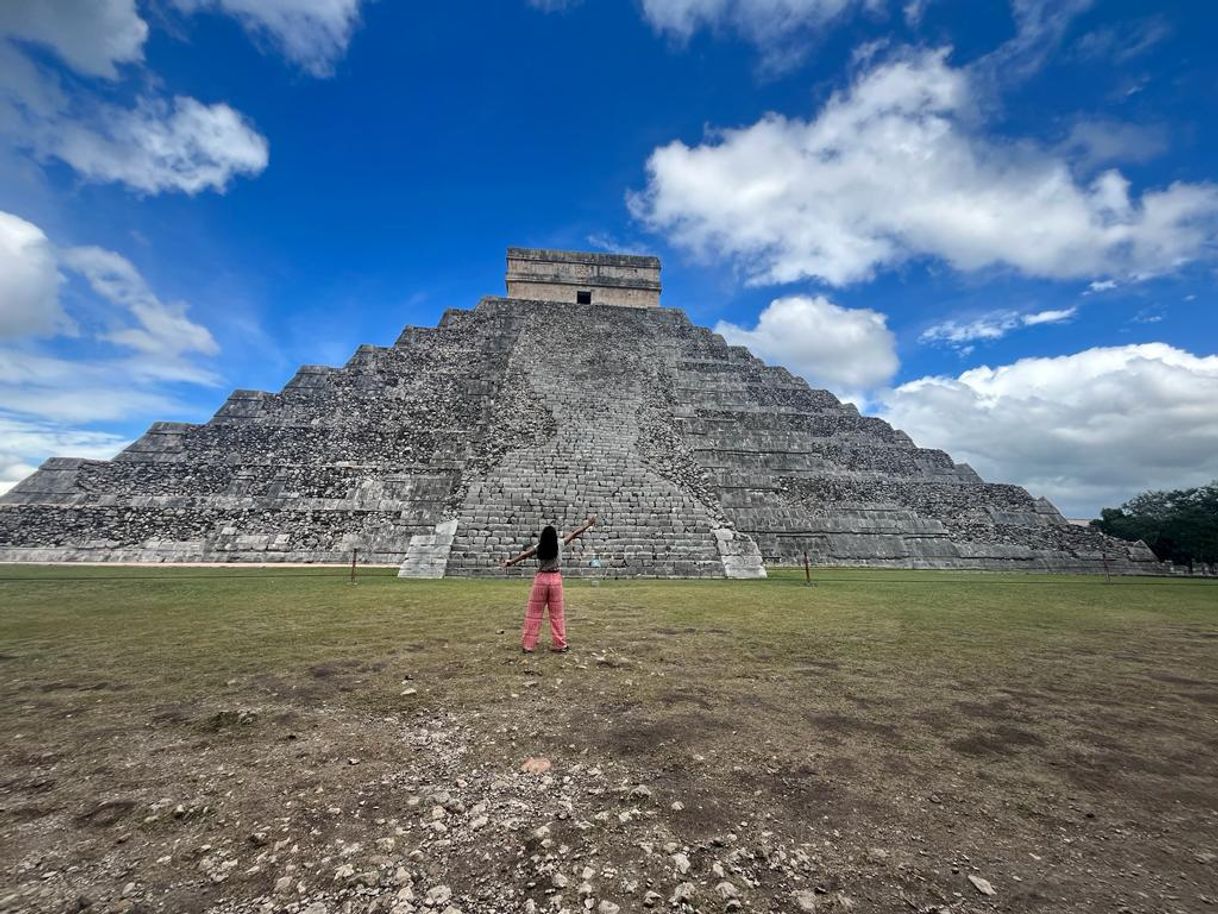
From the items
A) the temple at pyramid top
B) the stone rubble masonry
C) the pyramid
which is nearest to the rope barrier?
the stone rubble masonry

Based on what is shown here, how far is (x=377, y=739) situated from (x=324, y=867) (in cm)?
125

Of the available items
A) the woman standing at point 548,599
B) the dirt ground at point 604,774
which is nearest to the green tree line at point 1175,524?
the dirt ground at point 604,774

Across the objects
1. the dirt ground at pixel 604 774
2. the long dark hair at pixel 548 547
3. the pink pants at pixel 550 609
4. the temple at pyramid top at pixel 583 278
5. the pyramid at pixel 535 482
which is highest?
the temple at pyramid top at pixel 583 278

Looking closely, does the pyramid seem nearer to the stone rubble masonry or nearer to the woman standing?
the stone rubble masonry

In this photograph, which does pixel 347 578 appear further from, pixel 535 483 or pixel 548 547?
pixel 548 547

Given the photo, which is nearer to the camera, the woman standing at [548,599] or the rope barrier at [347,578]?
the woman standing at [548,599]

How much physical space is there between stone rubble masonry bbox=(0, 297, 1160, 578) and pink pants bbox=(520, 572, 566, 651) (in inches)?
302

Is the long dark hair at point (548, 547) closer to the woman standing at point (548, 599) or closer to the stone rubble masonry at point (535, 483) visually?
the woman standing at point (548, 599)

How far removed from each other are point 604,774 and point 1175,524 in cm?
3210

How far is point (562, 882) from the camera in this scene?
80.9 inches

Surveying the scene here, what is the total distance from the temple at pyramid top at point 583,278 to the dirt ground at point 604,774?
2954 centimetres

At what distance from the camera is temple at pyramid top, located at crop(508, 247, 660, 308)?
33312mm

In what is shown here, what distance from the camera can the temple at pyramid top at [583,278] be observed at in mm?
33312

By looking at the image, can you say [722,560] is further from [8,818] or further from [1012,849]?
[8,818]
